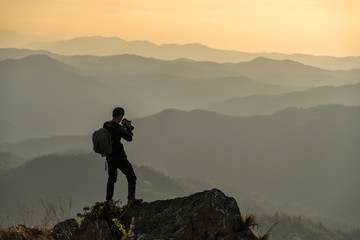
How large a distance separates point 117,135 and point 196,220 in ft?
9.43

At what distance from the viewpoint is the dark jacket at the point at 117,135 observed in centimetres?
1038

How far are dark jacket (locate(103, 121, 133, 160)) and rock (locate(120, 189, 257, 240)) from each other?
5.08 ft

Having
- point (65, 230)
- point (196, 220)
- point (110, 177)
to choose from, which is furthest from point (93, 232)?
point (110, 177)

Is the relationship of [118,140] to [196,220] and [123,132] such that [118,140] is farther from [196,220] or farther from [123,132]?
[196,220]

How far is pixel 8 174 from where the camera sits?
158250 millimetres

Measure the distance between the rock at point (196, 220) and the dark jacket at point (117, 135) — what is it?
155cm

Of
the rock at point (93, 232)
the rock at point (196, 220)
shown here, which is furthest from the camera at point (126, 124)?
the rock at point (93, 232)

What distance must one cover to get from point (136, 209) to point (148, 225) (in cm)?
92

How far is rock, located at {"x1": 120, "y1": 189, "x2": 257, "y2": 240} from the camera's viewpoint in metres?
8.66

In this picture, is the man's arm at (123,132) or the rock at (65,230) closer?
the rock at (65,230)

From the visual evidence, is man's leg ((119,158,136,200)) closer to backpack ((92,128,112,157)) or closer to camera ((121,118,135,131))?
backpack ((92,128,112,157))

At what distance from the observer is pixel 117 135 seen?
34.3ft

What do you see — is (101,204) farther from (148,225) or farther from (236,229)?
(236,229)

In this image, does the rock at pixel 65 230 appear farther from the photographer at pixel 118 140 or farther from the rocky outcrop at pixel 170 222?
the photographer at pixel 118 140
